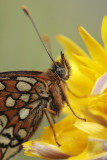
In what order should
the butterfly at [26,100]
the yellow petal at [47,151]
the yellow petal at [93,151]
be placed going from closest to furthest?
the yellow petal at [93,151], the yellow petal at [47,151], the butterfly at [26,100]

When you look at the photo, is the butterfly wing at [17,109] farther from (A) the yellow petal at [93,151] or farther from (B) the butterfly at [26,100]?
(A) the yellow petal at [93,151]

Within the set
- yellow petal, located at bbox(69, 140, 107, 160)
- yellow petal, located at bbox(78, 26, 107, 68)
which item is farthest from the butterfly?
yellow petal, located at bbox(69, 140, 107, 160)

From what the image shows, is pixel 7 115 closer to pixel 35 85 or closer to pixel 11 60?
pixel 35 85

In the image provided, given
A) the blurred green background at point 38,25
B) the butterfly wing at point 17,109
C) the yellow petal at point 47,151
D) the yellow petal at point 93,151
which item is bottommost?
the yellow petal at point 93,151

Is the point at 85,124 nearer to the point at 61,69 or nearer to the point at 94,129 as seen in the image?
the point at 94,129

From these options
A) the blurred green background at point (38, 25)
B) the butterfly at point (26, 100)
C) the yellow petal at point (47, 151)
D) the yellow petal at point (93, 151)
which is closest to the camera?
the yellow petal at point (93, 151)

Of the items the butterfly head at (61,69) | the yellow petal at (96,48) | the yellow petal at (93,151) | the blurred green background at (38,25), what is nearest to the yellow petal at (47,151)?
the yellow petal at (93,151)

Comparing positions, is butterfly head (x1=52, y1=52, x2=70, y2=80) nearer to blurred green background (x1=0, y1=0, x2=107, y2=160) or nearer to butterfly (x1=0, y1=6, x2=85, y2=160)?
butterfly (x1=0, y1=6, x2=85, y2=160)
